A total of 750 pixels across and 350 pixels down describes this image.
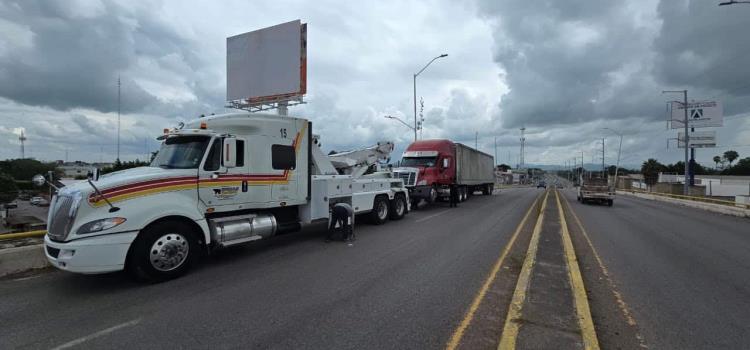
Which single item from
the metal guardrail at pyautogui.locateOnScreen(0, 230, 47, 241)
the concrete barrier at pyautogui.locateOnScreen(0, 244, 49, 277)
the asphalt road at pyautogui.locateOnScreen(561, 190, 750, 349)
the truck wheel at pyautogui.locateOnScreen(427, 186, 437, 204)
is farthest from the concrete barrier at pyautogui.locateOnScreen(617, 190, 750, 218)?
the metal guardrail at pyautogui.locateOnScreen(0, 230, 47, 241)

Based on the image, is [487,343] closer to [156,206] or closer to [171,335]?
[171,335]

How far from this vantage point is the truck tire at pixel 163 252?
570 centimetres

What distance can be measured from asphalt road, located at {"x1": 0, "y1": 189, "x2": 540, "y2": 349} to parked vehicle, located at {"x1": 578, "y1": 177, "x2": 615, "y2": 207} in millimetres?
18756

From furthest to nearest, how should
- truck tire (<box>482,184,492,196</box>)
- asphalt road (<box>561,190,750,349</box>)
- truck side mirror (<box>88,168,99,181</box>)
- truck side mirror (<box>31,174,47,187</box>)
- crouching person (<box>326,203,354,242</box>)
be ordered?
truck tire (<box>482,184,492,196</box>) < crouching person (<box>326,203,354,242</box>) < truck side mirror (<box>88,168,99,181</box>) < truck side mirror (<box>31,174,47,187</box>) < asphalt road (<box>561,190,750,349</box>)

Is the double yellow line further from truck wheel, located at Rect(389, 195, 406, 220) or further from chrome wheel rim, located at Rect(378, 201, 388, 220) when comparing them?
truck wheel, located at Rect(389, 195, 406, 220)

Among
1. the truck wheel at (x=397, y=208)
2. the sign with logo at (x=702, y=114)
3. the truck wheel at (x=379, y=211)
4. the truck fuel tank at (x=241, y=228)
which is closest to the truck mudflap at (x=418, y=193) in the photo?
the truck wheel at (x=397, y=208)

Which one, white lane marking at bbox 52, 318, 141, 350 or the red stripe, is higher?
the red stripe

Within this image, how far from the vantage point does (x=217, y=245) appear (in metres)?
6.95

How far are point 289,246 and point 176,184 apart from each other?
9.85ft

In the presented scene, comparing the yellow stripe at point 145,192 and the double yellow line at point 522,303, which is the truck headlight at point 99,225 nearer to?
the yellow stripe at point 145,192

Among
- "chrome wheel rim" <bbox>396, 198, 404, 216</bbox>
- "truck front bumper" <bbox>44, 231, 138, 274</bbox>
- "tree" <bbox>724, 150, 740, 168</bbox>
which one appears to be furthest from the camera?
"tree" <bbox>724, 150, 740, 168</bbox>

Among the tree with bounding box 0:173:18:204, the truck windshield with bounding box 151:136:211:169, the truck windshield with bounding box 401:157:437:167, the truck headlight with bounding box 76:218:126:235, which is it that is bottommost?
the tree with bounding box 0:173:18:204

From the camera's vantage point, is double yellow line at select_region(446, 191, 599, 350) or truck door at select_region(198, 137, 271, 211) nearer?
double yellow line at select_region(446, 191, 599, 350)

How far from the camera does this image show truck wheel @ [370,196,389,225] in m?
12.3
